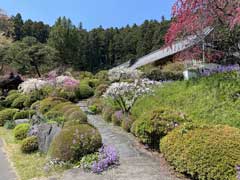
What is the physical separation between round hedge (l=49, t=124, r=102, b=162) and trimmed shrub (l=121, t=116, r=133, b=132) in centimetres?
276

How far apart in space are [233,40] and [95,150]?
599cm

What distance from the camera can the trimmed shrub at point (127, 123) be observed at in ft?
34.6

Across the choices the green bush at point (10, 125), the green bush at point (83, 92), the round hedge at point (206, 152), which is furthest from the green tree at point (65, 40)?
the round hedge at point (206, 152)

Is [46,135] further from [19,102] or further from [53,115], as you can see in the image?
[19,102]

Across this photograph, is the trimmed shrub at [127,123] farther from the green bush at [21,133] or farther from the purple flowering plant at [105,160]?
the green bush at [21,133]

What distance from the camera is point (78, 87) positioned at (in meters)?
22.3

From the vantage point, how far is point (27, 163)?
8555 millimetres

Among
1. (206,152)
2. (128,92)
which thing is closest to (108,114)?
(128,92)

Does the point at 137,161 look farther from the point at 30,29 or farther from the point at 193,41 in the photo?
the point at 30,29

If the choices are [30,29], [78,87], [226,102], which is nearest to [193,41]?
[226,102]

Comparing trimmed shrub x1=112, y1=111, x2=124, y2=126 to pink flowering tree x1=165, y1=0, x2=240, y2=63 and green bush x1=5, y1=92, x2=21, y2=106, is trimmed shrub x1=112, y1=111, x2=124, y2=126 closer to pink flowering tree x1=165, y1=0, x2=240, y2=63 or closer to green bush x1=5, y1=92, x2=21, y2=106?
pink flowering tree x1=165, y1=0, x2=240, y2=63

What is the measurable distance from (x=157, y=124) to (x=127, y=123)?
3.07 metres

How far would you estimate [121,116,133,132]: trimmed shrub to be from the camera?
34.6 ft

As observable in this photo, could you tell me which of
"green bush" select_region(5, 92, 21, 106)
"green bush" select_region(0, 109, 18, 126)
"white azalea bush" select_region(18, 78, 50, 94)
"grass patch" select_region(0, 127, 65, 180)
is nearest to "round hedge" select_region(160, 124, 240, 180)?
"grass patch" select_region(0, 127, 65, 180)
